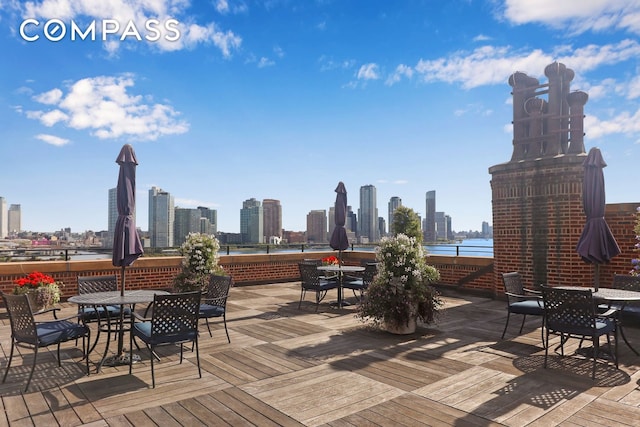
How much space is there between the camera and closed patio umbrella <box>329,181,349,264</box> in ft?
32.2

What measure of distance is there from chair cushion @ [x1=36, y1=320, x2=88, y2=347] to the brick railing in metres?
4.71

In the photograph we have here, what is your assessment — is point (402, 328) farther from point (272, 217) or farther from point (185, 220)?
point (272, 217)

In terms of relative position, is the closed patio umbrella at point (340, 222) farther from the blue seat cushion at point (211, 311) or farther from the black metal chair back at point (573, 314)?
the black metal chair back at point (573, 314)

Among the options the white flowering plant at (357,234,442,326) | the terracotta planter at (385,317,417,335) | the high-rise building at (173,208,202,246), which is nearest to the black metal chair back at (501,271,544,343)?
the white flowering plant at (357,234,442,326)

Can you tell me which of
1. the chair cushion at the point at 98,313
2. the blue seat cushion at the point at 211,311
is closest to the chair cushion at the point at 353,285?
the blue seat cushion at the point at 211,311

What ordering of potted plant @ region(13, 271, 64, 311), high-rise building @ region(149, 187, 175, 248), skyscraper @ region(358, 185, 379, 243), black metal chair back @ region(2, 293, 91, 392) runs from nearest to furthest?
black metal chair back @ region(2, 293, 91, 392) → potted plant @ region(13, 271, 64, 311) → high-rise building @ region(149, 187, 175, 248) → skyscraper @ region(358, 185, 379, 243)

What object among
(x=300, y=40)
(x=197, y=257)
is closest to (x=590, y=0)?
(x=300, y=40)

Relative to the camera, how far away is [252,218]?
38.4 meters

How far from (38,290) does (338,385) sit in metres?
5.95

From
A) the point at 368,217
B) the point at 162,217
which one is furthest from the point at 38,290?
the point at 368,217

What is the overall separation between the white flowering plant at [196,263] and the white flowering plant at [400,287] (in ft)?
11.0

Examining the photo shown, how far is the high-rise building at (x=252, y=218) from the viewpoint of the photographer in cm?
3704

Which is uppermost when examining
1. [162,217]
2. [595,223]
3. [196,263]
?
[162,217]

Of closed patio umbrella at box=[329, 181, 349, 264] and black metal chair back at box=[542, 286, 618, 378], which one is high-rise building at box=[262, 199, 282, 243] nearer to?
closed patio umbrella at box=[329, 181, 349, 264]
